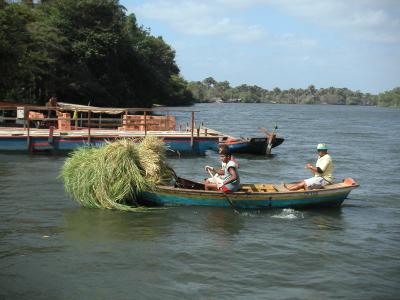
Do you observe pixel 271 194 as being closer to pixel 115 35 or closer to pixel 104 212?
pixel 104 212

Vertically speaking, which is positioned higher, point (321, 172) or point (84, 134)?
point (84, 134)

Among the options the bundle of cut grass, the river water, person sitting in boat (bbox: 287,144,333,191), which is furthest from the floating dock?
person sitting in boat (bbox: 287,144,333,191)

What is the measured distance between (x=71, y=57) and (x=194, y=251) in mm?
45789

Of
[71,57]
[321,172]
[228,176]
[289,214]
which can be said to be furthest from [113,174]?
[71,57]

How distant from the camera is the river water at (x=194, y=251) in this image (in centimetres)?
888

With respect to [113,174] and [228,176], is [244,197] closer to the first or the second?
[228,176]

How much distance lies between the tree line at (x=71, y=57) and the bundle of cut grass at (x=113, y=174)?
20.5 meters

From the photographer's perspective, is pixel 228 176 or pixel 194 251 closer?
pixel 194 251

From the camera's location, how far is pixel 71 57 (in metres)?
53.4

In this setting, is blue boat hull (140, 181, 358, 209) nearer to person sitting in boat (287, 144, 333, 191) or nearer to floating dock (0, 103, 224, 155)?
person sitting in boat (287, 144, 333, 191)

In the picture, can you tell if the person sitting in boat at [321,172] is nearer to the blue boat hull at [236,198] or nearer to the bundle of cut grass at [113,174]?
the blue boat hull at [236,198]

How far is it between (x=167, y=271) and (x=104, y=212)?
4348mm

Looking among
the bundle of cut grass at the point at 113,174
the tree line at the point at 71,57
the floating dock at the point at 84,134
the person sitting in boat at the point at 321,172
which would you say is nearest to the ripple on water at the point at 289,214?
the person sitting in boat at the point at 321,172

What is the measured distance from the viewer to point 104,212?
44.5 ft
